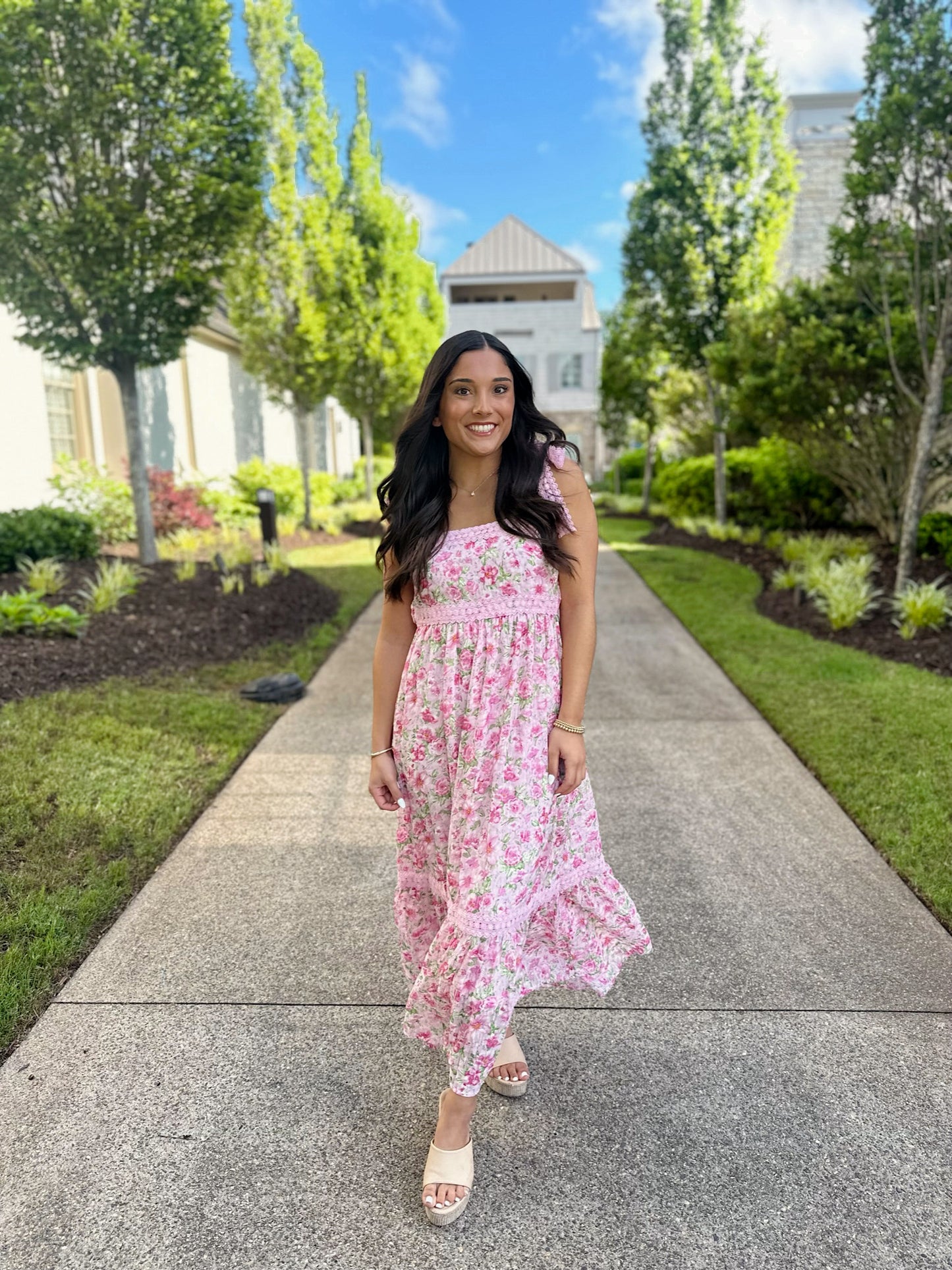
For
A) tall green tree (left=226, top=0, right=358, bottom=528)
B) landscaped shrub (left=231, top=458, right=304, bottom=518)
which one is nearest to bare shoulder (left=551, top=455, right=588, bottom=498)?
tall green tree (left=226, top=0, right=358, bottom=528)

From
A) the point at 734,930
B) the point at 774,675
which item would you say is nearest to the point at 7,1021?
the point at 734,930

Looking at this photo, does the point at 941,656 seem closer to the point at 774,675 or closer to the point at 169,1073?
the point at 774,675

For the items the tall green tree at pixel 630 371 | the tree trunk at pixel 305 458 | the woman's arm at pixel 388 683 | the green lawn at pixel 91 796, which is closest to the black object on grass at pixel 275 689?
the green lawn at pixel 91 796

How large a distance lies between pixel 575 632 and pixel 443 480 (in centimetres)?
52

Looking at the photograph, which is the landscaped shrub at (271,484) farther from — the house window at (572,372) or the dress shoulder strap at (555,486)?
the house window at (572,372)

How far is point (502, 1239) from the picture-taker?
1.84m

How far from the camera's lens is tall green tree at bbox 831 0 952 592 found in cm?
640

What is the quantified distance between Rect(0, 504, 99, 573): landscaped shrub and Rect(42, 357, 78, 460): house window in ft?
7.03

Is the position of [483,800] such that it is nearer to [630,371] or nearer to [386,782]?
[386,782]

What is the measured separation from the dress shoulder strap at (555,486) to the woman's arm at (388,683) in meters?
0.43

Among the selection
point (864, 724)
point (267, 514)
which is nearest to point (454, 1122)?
point (864, 724)

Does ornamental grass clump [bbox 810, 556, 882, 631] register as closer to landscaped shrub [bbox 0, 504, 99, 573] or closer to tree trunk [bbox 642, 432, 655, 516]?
landscaped shrub [bbox 0, 504, 99, 573]

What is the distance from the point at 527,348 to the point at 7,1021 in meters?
31.6

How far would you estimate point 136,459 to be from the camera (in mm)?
8188
